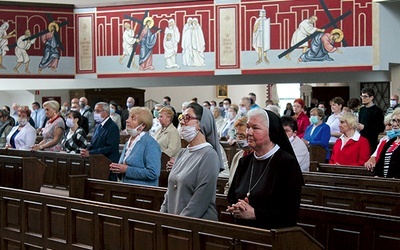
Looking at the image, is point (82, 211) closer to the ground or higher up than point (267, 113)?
closer to the ground

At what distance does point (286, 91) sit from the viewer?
93.4 feet

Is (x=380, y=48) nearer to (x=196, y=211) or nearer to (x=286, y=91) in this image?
(x=196, y=211)

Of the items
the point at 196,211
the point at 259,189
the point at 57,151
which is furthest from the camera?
the point at 57,151

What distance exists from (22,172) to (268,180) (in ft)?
21.5

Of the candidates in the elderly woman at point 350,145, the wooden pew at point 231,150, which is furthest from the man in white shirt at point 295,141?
the wooden pew at point 231,150

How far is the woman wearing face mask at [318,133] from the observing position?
418 inches

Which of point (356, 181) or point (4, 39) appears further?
point (4, 39)

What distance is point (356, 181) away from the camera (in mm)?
8055

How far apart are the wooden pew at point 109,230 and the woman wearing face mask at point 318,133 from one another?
4684 millimetres

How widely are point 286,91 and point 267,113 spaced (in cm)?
2379

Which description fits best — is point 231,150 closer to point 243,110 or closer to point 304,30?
point 243,110

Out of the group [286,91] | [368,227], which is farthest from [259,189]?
[286,91]

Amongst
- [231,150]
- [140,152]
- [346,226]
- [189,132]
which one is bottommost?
[346,226]

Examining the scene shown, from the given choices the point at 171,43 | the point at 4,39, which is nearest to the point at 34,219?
the point at 171,43
